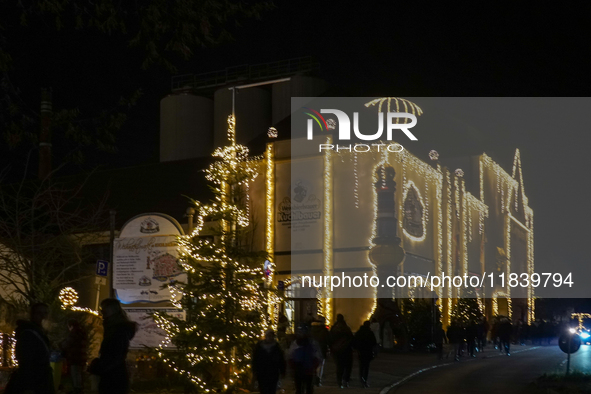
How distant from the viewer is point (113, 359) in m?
7.53

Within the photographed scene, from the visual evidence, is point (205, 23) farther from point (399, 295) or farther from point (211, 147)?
point (211, 147)

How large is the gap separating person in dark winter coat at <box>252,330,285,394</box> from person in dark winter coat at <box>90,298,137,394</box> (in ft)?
15.6

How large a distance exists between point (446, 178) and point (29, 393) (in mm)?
36298

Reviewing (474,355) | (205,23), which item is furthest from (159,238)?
(474,355)

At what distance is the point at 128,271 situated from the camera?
65.1 feet

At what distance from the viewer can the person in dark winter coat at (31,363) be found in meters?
7.25

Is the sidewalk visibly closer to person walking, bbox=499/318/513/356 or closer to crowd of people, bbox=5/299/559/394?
crowd of people, bbox=5/299/559/394

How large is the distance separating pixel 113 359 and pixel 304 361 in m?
6.35

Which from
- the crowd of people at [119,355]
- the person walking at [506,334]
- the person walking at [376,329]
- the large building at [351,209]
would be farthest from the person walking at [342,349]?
the person walking at [506,334]

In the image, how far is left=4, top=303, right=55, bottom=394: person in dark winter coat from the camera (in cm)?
725

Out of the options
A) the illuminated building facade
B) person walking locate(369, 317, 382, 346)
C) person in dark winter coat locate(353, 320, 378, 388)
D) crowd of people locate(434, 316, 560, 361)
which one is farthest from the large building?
person in dark winter coat locate(353, 320, 378, 388)

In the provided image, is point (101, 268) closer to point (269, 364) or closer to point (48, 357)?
point (269, 364)

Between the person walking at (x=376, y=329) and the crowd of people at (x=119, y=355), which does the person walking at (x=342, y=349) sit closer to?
the crowd of people at (x=119, y=355)

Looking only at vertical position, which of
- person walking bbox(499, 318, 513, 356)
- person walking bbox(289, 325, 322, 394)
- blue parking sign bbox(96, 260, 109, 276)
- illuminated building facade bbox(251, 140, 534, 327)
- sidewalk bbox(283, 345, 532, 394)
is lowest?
sidewalk bbox(283, 345, 532, 394)
